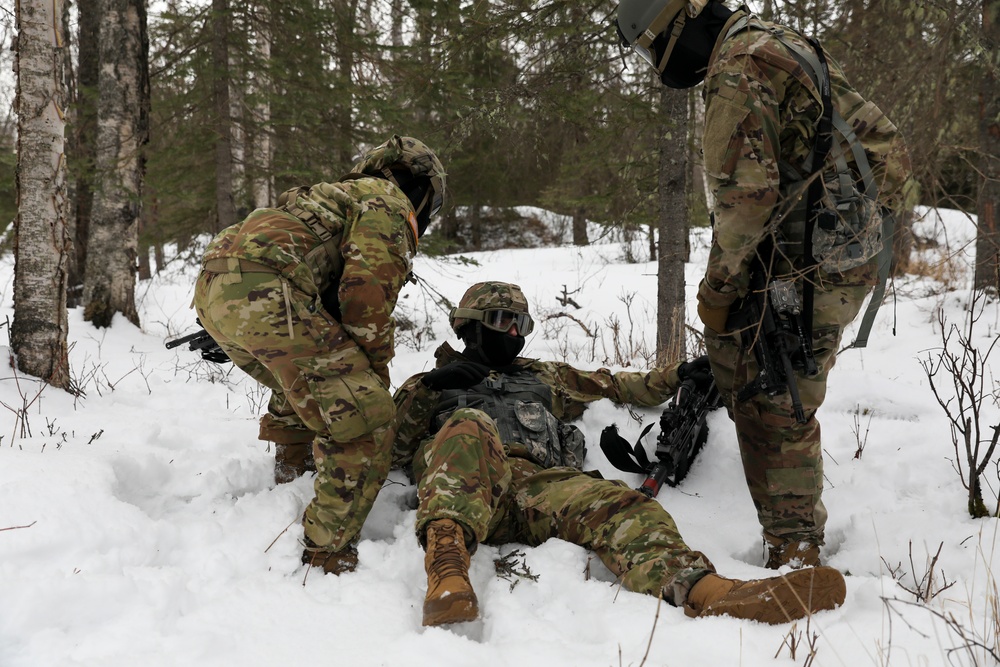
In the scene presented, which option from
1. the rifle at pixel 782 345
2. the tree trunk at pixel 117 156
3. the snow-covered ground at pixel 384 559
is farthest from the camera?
the tree trunk at pixel 117 156

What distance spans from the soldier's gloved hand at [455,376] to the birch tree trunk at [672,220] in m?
2.18

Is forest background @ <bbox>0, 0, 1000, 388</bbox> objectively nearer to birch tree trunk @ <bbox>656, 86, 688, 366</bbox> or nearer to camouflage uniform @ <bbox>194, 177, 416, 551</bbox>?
birch tree trunk @ <bbox>656, 86, 688, 366</bbox>

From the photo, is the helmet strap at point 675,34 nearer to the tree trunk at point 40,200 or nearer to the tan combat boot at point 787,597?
the tan combat boot at point 787,597

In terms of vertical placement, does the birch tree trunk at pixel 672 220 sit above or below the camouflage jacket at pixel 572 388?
above

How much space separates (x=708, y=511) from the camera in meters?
3.20

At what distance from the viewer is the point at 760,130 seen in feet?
7.52

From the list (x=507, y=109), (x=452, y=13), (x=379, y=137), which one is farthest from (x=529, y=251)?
(x=507, y=109)

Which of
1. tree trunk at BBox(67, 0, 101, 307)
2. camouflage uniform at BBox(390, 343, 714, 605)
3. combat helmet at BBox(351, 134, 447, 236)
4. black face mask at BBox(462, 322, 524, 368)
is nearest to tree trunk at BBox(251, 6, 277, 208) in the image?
tree trunk at BBox(67, 0, 101, 307)

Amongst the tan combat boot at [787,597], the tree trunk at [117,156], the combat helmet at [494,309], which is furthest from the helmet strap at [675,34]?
the tree trunk at [117,156]

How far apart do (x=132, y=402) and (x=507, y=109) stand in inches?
138

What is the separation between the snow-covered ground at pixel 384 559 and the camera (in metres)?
1.77

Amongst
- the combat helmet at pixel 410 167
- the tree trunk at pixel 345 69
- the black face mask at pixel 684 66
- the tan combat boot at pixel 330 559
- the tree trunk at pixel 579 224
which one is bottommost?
the tan combat boot at pixel 330 559

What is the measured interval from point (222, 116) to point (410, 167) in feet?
16.3

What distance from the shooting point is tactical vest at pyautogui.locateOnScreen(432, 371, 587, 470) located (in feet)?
10.7
